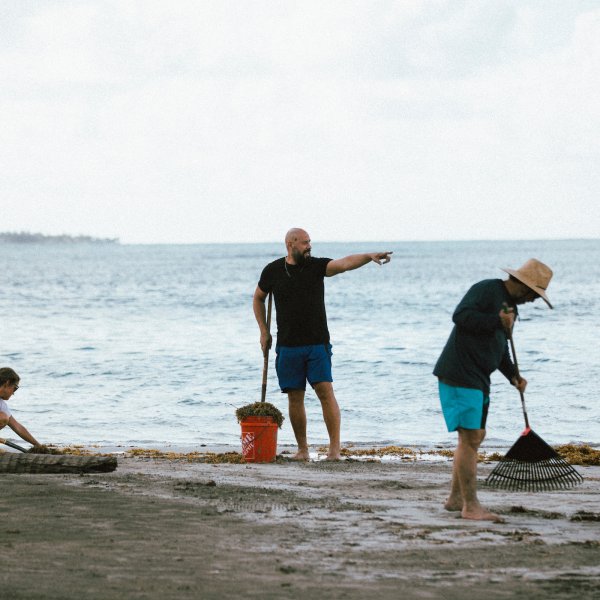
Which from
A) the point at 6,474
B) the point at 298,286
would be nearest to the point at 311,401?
the point at 298,286

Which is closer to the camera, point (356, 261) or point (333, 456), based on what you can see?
point (356, 261)

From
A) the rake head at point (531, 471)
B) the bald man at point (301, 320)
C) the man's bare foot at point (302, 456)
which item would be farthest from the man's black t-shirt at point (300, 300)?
the rake head at point (531, 471)

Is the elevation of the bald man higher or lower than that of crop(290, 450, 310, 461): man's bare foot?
higher

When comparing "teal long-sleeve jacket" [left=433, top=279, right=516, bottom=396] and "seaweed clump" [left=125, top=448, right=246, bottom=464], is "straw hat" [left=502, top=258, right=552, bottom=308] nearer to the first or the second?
"teal long-sleeve jacket" [left=433, top=279, right=516, bottom=396]

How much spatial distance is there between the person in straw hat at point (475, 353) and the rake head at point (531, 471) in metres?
1.16

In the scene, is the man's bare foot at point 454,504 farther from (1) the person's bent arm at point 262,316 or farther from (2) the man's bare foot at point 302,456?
(1) the person's bent arm at point 262,316

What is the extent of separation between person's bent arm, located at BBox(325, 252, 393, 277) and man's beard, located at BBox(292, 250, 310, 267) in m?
0.22

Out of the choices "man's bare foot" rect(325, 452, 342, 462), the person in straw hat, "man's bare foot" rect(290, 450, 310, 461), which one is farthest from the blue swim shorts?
"man's bare foot" rect(290, 450, 310, 461)

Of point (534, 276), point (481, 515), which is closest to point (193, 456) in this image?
point (481, 515)

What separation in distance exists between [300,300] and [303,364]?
0.55m

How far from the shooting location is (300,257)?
8828 mm

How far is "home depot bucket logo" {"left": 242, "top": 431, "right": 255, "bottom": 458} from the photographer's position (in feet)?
29.5

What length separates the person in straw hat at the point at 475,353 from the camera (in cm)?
589

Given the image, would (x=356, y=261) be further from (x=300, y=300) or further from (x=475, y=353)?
(x=475, y=353)
